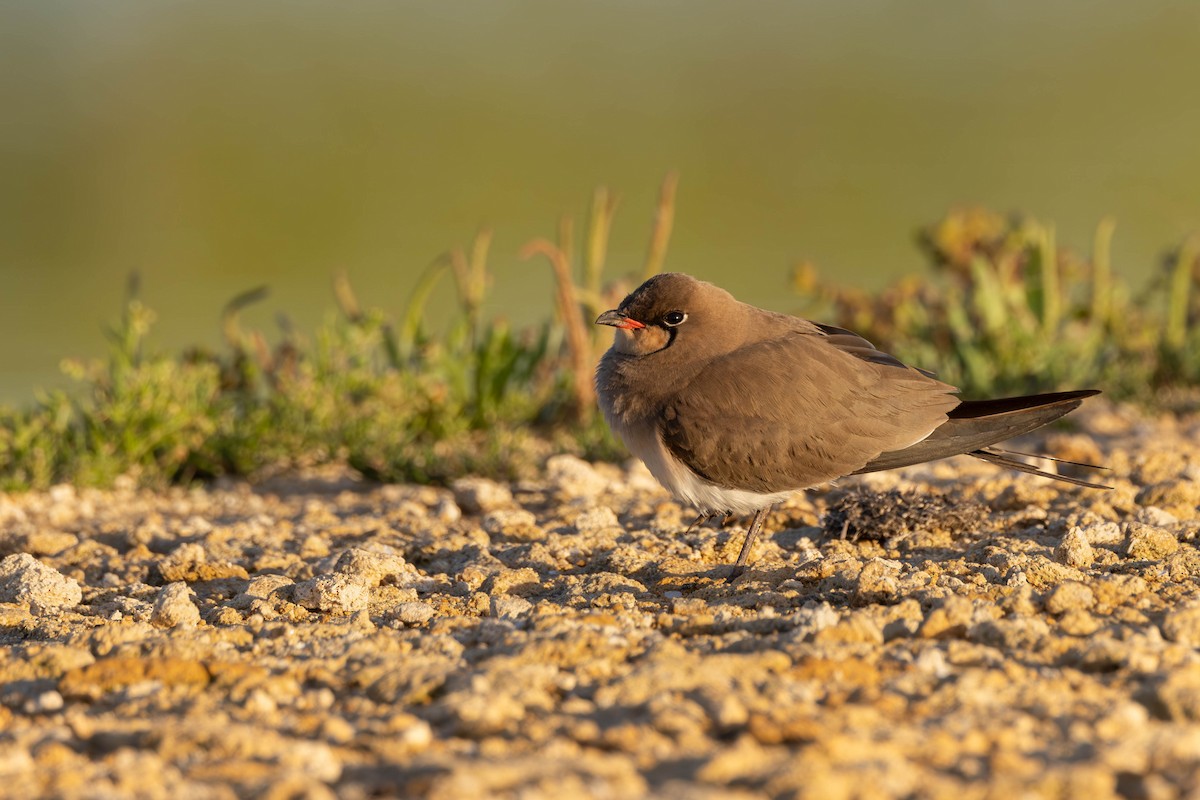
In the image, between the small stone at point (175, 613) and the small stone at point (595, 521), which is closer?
the small stone at point (175, 613)

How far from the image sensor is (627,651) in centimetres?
320

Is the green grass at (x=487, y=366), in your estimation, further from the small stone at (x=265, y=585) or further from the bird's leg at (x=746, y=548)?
the small stone at (x=265, y=585)

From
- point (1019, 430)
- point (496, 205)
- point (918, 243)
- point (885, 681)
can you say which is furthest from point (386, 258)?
point (885, 681)

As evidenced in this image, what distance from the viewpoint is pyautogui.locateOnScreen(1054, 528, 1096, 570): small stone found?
4.00m

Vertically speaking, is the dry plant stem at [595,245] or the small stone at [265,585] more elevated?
the dry plant stem at [595,245]

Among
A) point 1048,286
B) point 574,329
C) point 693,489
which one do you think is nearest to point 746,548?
point 693,489

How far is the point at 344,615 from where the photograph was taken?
3801 millimetres

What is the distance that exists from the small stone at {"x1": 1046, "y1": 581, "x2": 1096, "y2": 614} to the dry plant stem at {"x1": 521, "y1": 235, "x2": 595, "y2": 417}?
11.7 ft

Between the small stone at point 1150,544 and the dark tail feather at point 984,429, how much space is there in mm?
354

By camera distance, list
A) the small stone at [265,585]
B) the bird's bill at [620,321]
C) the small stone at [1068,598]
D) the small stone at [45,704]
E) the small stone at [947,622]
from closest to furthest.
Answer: the small stone at [45,704] < the small stone at [947,622] < the small stone at [1068,598] < the small stone at [265,585] < the bird's bill at [620,321]

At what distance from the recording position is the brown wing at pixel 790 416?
434 centimetres

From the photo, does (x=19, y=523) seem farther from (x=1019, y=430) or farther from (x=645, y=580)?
(x=1019, y=430)

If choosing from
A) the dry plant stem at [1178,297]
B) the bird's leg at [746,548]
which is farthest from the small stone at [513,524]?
the dry plant stem at [1178,297]

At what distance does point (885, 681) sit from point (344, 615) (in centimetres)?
161
